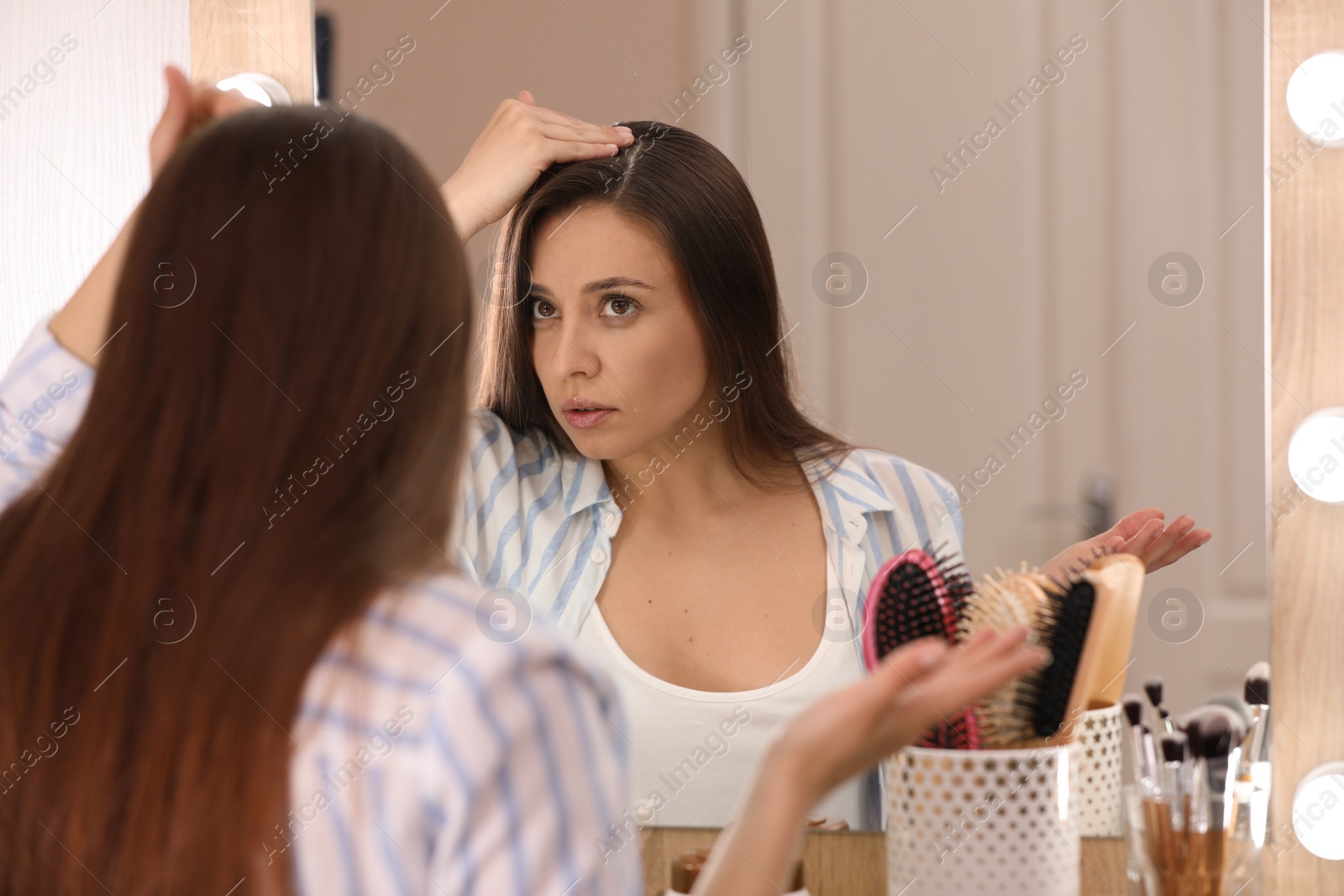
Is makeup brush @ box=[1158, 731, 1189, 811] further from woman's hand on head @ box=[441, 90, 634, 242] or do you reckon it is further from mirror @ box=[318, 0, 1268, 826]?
woman's hand on head @ box=[441, 90, 634, 242]

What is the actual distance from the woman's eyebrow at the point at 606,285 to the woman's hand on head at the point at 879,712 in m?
0.37

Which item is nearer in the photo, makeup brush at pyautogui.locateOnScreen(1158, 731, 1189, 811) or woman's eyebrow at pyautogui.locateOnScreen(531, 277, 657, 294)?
makeup brush at pyautogui.locateOnScreen(1158, 731, 1189, 811)

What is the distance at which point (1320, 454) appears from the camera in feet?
2.13

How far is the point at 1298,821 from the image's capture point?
0.65m

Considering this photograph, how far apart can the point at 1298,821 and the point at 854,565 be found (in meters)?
0.29

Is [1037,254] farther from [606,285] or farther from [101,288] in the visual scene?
[101,288]

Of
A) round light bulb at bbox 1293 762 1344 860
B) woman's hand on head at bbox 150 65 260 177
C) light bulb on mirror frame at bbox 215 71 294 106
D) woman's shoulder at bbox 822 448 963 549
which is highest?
light bulb on mirror frame at bbox 215 71 294 106

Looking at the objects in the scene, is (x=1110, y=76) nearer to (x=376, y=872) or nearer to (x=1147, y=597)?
(x=1147, y=597)

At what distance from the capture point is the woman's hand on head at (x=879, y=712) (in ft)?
1.15

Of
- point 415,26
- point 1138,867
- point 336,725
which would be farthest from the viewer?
point 415,26

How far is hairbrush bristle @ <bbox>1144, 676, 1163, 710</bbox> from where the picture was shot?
0.63 m

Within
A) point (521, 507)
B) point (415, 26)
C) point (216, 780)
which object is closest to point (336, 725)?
point (216, 780)

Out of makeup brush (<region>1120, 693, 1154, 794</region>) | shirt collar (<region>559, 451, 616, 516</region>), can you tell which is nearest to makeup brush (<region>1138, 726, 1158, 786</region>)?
makeup brush (<region>1120, 693, 1154, 794</region>)

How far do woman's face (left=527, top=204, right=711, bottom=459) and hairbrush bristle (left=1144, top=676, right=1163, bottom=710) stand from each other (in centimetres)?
31
